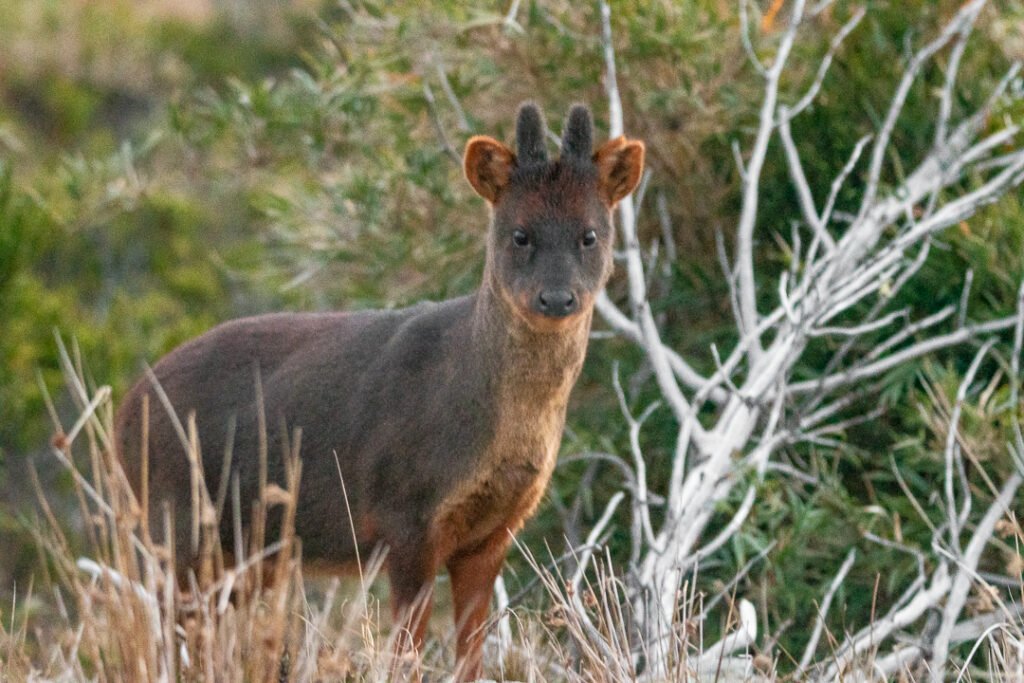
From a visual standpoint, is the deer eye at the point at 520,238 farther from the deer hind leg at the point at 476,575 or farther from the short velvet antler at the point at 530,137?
the deer hind leg at the point at 476,575

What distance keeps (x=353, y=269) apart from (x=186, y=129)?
113cm

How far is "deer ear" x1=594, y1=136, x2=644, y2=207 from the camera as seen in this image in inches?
201

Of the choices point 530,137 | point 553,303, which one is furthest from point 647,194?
point 553,303

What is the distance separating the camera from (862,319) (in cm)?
705

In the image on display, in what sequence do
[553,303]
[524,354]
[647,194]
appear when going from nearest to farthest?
[553,303] → [524,354] → [647,194]

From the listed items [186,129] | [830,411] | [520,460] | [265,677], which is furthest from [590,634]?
[186,129]

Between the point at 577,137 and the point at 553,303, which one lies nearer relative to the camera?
the point at 553,303

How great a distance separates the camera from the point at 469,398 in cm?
502

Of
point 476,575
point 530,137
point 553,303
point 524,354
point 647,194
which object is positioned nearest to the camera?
point 553,303

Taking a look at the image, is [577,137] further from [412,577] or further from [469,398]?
[412,577]

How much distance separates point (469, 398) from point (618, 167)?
3.02 ft

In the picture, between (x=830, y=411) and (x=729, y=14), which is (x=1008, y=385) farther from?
(x=729, y=14)

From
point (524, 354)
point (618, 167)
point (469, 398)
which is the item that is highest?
point (618, 167)

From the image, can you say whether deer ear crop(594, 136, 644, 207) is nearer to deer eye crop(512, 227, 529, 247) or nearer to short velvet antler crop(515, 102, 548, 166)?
short velvet antler crop(515, 102, 548, 166)
